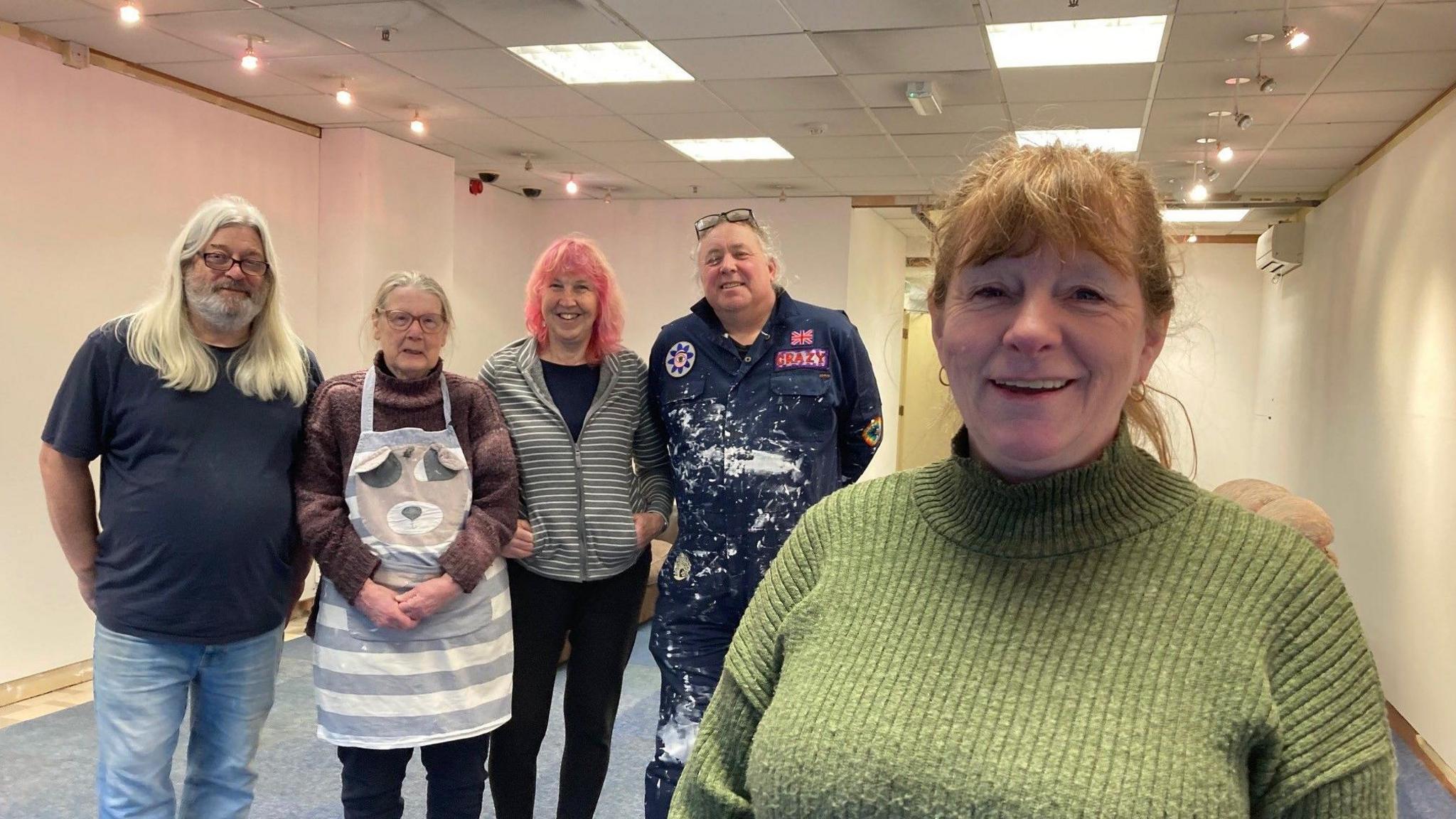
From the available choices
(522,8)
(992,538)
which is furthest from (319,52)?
(992,538)

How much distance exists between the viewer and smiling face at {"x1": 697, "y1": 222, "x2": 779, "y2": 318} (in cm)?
230

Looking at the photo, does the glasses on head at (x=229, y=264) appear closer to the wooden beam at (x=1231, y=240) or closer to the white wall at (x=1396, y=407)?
the white wall at (x=1396, y=407)

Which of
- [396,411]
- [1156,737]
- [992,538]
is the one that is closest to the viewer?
[1156,737]

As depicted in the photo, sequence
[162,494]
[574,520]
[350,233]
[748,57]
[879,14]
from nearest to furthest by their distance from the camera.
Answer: [162,494] → [574,520] → [879,14] → [748,57] → [350,233]

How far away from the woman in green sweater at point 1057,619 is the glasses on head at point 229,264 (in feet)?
5.21

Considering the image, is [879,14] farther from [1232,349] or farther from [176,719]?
[1232,349]

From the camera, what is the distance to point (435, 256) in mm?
6445

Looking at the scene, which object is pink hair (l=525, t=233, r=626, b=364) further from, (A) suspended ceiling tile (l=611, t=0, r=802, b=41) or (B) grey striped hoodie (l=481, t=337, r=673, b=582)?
(A) suspended ceiling tile (l=611, t=0, r=802, b=41)

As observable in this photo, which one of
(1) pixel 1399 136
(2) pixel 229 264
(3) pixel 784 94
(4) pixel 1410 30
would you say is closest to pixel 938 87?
(3) pixel 784 94

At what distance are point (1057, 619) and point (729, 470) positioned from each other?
1401 millimetres

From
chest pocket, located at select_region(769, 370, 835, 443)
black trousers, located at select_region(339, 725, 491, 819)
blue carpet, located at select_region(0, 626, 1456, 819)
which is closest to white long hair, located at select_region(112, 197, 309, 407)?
black trousers, located at select_region(339, 725, 491, 819)

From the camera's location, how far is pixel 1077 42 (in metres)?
4.02

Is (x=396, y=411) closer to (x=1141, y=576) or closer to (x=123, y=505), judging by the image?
(x=123, y=505)

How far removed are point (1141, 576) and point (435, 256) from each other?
6.08m
